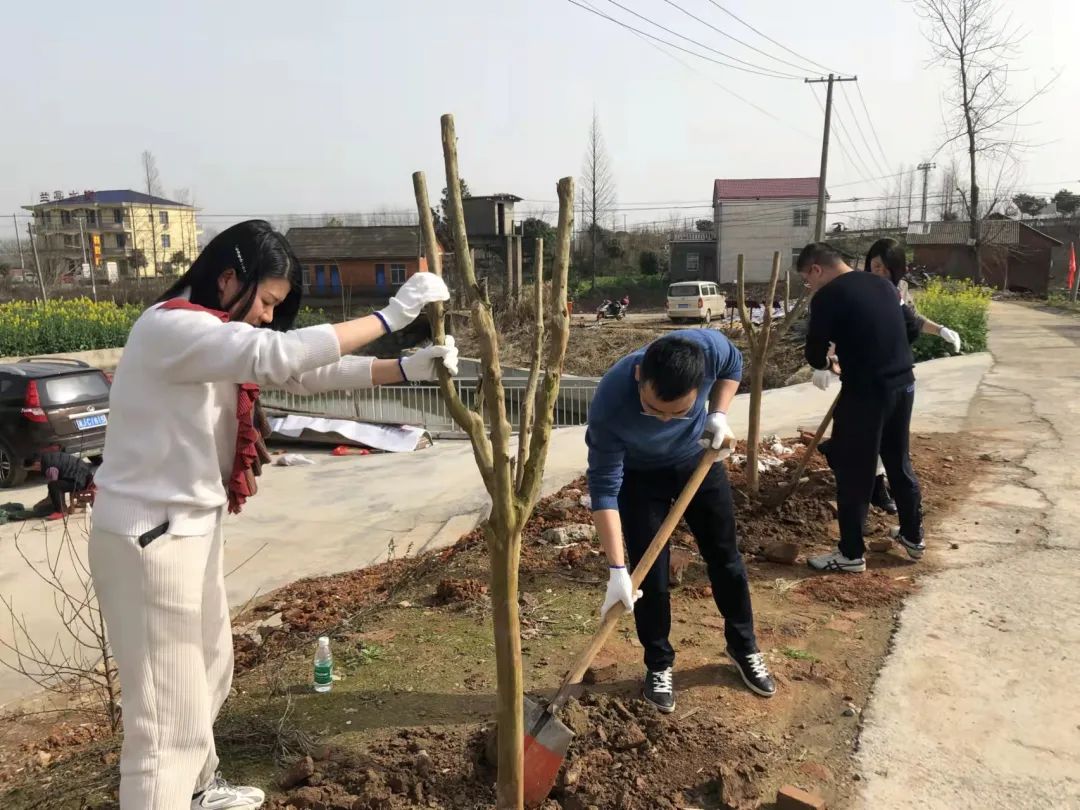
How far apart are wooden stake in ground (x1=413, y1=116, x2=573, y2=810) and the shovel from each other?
8.1 inches

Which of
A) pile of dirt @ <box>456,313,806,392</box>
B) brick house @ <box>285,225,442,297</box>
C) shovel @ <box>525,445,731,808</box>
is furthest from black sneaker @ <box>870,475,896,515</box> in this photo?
brick house @ <box>285,225,442,297</box>

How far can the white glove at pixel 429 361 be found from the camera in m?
2.02

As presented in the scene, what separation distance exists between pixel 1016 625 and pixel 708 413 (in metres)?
1.90

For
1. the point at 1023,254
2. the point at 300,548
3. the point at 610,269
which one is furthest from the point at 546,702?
the point at 610,269

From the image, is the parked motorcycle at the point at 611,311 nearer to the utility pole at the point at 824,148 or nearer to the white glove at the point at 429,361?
the utility pole at the point at 824,148

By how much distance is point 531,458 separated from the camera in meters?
2.15

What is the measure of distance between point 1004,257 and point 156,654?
40562mm

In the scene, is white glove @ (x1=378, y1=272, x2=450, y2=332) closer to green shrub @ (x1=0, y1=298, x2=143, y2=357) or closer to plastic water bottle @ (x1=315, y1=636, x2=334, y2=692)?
plastic water bottle @ (x1=315, y1=636, x2=334, y2=692)

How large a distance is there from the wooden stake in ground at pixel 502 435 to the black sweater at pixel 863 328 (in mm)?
2256

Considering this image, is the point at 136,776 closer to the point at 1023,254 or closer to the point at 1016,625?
the point at 1016,625

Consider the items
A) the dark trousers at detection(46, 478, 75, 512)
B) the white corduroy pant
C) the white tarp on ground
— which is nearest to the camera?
the white corduroy pant

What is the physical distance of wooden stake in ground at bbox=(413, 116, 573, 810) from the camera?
2006 mm

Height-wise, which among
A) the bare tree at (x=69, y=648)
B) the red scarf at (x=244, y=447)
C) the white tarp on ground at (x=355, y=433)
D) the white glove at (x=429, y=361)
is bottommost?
the white tarp on ground at (x=355, y=433)

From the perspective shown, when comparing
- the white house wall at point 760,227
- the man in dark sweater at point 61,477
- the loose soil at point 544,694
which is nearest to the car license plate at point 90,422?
the man in dark sweater at point 61,477
